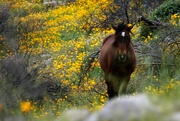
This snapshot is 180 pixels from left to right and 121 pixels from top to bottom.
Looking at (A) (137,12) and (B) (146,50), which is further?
(A) (137,12)

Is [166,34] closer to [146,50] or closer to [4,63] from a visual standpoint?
[146,50]

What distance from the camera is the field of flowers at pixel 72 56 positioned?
29.4 ft

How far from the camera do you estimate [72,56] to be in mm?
17531

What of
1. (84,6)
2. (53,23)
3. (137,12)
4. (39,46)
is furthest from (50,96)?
(84,6)

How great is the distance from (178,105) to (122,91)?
5990 mm

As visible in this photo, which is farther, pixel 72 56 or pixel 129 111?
pixel 72 56

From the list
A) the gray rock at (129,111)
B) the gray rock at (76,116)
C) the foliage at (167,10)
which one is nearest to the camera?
the gray rock at (129,111)

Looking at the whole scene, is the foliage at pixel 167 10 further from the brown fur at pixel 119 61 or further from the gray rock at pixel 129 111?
the gray rock at pixel 129 111

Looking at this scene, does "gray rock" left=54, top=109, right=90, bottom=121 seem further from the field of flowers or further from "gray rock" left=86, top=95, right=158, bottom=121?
the field of flowers

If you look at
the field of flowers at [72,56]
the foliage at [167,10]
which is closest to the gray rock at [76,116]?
the field of flowers at [72,56]

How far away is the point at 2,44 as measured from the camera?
18.5 m

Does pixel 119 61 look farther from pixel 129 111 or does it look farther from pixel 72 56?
pixel 72 56

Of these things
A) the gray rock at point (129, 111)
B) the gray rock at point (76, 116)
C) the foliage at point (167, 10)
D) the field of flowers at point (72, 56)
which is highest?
the gray rock at point (129, 111)

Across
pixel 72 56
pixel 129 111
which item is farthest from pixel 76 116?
pixel 72 56
